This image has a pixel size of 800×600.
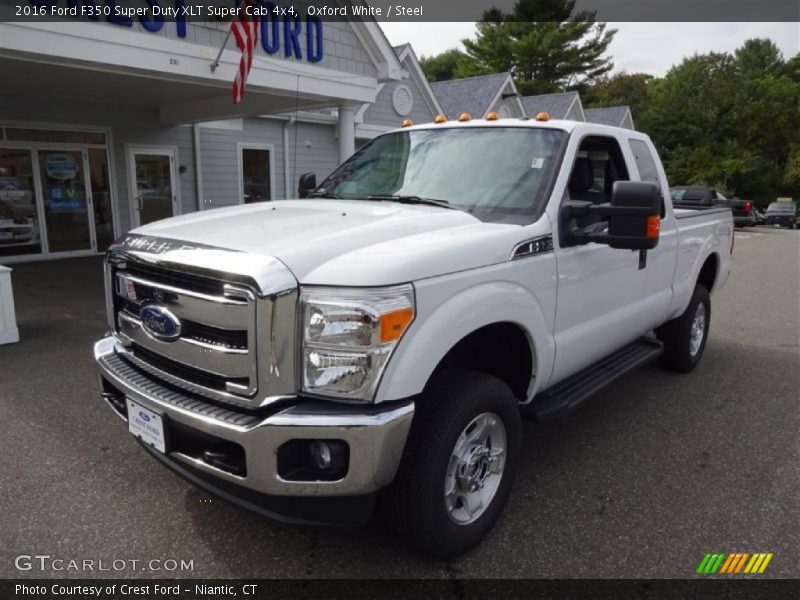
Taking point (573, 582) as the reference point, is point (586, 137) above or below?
above

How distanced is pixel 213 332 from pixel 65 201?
11.3 meters

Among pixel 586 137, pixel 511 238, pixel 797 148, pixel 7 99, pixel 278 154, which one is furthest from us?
pixel 797 148

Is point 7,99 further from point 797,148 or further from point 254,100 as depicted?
point 797,148

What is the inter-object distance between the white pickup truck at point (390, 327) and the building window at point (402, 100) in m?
15.1

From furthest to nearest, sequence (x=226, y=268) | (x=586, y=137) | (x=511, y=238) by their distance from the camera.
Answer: (x=586, y=137), (x=511, y=238), (x=226, y=268)

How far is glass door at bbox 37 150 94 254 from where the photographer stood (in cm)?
1163

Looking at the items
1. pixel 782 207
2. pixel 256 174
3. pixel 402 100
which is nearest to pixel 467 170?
pixel 256 174

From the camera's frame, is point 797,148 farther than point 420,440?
Yes

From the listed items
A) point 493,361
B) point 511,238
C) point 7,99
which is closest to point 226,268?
point 511,238

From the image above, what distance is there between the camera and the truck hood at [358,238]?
2.30 meters

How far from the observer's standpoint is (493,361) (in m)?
3.18

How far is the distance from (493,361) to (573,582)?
3.56ft

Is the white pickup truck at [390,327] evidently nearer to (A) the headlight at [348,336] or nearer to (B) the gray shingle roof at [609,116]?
(A) the headlight at [348,336]

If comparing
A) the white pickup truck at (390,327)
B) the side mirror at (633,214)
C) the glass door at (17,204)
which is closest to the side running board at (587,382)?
the white pickup truck at (390,327)
